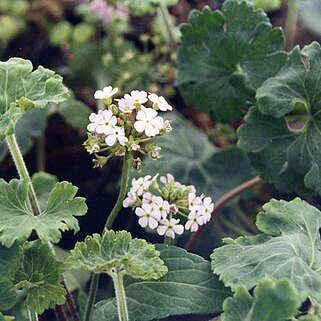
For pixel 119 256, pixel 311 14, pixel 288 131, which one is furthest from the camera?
pixel 311 14

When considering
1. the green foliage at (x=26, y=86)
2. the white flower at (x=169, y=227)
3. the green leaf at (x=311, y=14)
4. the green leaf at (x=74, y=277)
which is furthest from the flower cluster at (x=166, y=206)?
the green leaf at (x=311, y=14)

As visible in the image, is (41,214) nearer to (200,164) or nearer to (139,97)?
(139,97)

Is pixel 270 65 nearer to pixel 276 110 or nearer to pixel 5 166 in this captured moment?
pixel 276 110

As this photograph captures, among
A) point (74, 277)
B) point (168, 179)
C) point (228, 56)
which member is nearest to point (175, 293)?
point (168, 179)

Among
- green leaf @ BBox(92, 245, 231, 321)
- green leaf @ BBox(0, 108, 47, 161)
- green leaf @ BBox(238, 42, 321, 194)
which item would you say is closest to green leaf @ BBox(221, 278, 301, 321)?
green leaf @ BBox(92, 245, 231, 321)

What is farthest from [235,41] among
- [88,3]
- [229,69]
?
[88,3]

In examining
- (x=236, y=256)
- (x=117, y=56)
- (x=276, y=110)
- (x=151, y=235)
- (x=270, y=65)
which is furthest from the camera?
(x=117, y=56)

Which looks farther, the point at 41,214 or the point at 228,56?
the point at 228,56
